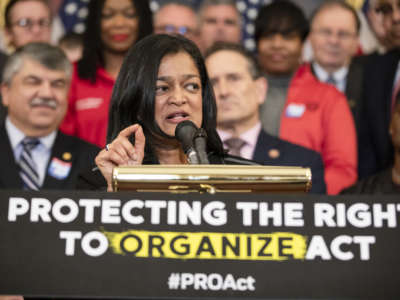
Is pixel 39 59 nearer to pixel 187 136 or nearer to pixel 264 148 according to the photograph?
pixel 264 148

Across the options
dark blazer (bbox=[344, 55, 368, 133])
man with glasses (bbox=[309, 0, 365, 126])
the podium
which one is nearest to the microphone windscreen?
the podium

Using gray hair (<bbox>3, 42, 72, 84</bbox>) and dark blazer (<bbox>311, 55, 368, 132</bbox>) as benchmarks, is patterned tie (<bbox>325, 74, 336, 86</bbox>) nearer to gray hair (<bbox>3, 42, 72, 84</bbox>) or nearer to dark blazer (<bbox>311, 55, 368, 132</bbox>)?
dark blazer (<bbox>311, 55, 368, 132</bbox>)

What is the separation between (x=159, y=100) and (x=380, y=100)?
2289 millimetres

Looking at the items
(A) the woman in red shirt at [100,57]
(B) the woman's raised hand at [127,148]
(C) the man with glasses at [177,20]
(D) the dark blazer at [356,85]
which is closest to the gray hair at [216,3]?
(C) the man with glasses at [177,20]

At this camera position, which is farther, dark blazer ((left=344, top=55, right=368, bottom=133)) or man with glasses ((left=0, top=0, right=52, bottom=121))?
man with glasses ((left=0, top=0, right=52, bottom=121))

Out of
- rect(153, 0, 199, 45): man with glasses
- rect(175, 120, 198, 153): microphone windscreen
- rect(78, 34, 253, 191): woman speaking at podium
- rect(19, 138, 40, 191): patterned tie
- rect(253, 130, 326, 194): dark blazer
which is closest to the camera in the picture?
rect(175, 120, 198, 153): microphone windscreen

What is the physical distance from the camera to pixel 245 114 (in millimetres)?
4074

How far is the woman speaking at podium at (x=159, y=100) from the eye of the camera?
245cm

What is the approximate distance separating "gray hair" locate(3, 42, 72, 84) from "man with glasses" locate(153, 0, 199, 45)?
0.75 metres

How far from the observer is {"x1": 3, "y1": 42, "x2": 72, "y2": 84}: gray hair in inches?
160

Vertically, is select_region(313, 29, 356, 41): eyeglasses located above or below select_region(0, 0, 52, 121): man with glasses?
below

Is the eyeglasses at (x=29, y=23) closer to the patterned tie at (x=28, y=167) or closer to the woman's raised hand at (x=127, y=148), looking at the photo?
the patterned tie at (x=28, y=167)

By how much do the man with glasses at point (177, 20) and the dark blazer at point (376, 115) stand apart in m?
1.13

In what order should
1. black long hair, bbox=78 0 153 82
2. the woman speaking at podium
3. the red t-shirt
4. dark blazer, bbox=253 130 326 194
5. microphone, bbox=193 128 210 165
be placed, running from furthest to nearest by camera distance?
black long hair, bbox=78 0 153 82
the red t-shirt
dark blazer, bbox=253 130 326 194
the woman speaking at podium
microphone, bbox=193 128 210 165
